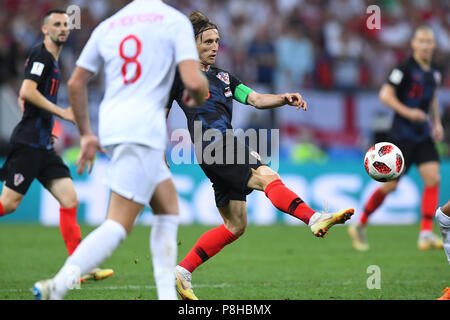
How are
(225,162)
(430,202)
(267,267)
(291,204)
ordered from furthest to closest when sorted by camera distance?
(430,202) < (267,267) < (225,162) < (291,204)

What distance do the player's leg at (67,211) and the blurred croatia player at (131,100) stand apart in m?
2.74

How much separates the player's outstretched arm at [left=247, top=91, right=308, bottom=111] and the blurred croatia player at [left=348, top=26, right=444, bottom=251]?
12.4 feet

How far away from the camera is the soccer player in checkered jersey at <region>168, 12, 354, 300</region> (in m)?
5.39

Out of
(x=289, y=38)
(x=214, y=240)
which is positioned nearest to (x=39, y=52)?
(x=214, y=240)

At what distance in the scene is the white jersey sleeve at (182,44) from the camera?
4031 millimetres

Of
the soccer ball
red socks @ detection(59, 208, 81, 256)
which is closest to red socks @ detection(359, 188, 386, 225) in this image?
the soccer ball

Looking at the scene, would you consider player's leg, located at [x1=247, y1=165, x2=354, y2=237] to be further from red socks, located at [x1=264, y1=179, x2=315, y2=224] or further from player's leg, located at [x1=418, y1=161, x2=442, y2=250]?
player's leg, located at [x1=418, y1=161, x2=442, y2=250]

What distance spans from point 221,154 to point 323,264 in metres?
→ 2.95

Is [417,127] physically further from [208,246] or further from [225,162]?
[225,162]

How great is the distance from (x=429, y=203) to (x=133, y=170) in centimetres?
622

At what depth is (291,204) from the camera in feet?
16.9

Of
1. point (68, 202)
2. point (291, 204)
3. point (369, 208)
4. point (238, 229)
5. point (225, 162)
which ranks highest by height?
point (225, 162)

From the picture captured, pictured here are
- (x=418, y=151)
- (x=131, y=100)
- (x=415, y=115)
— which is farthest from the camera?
(x=418, y=151)
